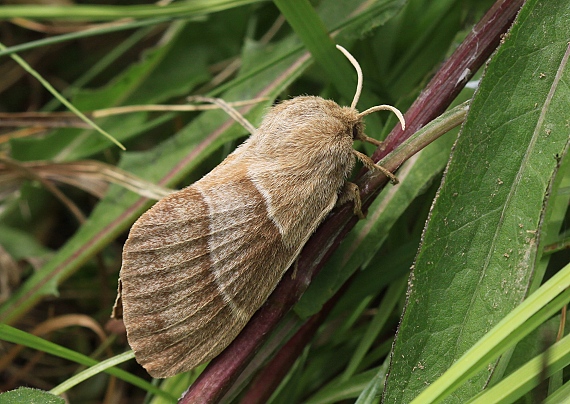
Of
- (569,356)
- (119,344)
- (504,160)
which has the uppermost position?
(504,160)

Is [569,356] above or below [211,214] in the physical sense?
below

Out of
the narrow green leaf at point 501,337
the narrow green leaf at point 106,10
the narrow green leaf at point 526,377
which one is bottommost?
the narrow green leaf at point 526,377

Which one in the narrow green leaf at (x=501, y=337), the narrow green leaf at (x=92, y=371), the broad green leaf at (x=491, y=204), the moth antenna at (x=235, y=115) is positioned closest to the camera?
the narrow green leaf at (x=501, y=337)

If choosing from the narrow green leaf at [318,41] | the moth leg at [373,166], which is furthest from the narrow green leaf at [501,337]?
the narrow green leaf at [318,41]

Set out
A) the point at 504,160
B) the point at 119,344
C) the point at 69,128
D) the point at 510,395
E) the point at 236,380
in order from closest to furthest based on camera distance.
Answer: the point at 510,395 < the point at 504,160 < the point at 236,380 < the point at 119,344 < the point at 69,128

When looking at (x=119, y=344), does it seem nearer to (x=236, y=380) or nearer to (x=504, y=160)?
(x=236, y=380)

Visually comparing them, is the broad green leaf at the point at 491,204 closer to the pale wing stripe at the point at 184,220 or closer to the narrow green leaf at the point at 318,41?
the pale wing stripe at the point at 184,220

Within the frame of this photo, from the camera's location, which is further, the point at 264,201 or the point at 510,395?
the point at 264,201

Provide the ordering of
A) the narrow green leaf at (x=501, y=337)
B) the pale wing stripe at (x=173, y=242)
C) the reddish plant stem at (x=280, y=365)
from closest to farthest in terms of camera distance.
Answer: the narrow green leaf at (x=501, y=337) → the pale wing stripe at (x=173, y=242) → the reddish plant stem at (x=280, y=365)

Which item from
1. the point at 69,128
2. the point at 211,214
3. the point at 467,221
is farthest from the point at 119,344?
the point at 467,221
